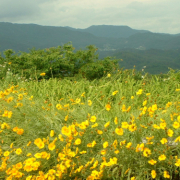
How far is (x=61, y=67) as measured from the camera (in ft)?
27.4

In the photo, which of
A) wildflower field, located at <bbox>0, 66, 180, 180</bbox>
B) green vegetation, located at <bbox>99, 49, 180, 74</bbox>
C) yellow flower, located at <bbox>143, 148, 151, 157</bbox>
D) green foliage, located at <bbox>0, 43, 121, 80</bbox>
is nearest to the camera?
yellow flower, located at <bbox>143, 148, 151, 157</bbox>

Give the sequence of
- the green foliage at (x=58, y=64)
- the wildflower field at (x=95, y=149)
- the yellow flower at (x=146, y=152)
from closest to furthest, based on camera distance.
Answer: the yellow flower at (x=146, y=152) < the wildflower field at (x=95, y=149) < the green foliage at (x=58, y=64)

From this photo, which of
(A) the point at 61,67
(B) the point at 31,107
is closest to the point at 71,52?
(A) the point at 61,67

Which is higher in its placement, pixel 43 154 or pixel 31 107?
pixel 31 107

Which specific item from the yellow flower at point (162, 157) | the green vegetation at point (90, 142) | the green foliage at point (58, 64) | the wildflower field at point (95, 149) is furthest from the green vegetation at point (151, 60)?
the yellow flower at point (162, 157)

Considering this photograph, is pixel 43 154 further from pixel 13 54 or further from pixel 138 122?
pixel 13 54

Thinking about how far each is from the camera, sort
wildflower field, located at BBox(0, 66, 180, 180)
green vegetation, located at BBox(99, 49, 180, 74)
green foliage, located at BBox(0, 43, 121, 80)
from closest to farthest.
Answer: wildflower field, located at BBox(0, 66, 180, 180) → green foliage, located at BBox(0, 43, 121, 80) → green vegetation, located at BBox(99, 49, 180, 74)

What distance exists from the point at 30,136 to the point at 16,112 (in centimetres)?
46

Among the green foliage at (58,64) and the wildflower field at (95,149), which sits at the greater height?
the green foliage at (58,64)

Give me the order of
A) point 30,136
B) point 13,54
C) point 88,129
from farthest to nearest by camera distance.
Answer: point 13,54 < point 30,136 < point 88,129

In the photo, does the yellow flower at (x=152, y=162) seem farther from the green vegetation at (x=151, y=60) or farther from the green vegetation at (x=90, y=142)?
the green vegetation at (x=151, y=60)

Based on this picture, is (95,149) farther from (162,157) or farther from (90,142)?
(162,157)

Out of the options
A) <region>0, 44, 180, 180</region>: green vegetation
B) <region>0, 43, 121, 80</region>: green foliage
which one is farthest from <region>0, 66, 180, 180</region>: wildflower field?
<region>0, 43, 121, 80</region>: green foliage

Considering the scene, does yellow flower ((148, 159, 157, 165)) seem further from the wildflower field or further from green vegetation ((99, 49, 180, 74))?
green vegetation ((99, 49, 180, 74))
